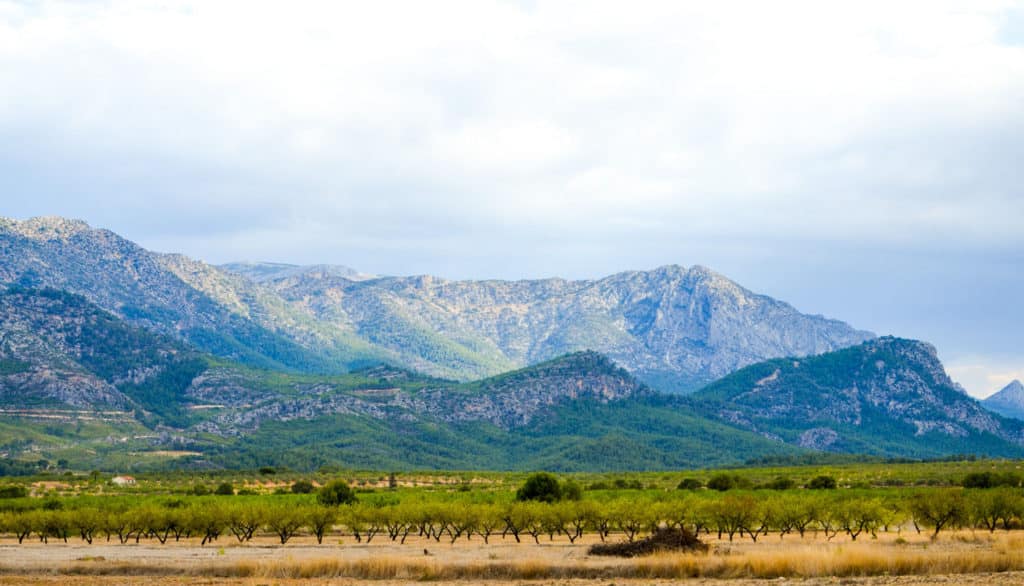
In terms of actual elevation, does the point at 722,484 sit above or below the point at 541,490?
below

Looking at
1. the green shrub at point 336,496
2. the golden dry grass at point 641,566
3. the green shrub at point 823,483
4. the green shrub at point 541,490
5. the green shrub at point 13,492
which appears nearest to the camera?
the golden dry grass at point 641,566

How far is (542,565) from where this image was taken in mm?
64938

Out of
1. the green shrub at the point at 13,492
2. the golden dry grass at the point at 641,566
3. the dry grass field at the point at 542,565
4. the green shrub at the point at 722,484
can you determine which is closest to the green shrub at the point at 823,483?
the green shrub at the point at 722,484

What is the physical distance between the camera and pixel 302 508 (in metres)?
99.7

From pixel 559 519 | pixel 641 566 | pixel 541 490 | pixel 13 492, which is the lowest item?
pixel 13 492

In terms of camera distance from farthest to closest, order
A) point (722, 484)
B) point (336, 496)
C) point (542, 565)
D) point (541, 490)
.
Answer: point (722, 484)
point (336, 496)
point (541, 490)
point (542, 565)

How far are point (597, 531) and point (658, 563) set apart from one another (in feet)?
125

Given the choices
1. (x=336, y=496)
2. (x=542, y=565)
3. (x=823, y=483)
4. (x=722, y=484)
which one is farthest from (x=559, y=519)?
(x=823, y=483)

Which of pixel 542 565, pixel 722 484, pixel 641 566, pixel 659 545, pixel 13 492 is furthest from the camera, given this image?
pixel 722 484

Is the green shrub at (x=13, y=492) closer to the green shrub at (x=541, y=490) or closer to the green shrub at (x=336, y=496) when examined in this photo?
the green shrub at (x=336, y=496)

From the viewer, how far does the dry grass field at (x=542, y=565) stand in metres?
58.3

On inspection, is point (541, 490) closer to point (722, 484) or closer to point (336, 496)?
point (336, 496)

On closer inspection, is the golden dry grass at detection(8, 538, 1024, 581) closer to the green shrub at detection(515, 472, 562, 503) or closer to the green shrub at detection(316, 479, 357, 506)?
the green shrub at detection(316, 479, 357, 506)

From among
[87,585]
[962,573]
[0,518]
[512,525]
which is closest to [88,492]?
[0,518]
